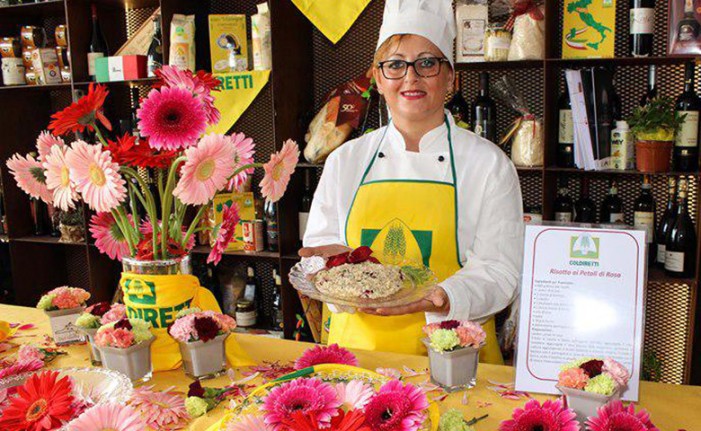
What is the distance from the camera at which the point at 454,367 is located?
1.21 meters

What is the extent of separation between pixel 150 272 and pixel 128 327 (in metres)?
0.12

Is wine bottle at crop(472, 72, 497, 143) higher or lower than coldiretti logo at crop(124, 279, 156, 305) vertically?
higher

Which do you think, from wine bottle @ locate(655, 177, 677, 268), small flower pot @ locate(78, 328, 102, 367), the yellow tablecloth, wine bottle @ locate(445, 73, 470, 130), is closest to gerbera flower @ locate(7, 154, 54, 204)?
small flower pot @ locate(78, 328, 102, 367)

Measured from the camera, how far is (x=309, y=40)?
3.38m

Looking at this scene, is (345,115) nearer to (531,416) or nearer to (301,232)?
(301,232)

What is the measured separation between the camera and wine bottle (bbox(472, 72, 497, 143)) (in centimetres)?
294

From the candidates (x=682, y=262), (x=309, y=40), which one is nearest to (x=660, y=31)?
(x=682, y=262)

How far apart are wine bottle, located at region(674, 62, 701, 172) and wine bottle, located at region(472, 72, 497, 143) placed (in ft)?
2.55

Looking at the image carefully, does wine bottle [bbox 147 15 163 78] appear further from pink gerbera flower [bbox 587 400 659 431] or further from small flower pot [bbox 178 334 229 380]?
pink gerbera flower [bbox 587 400 659 431]

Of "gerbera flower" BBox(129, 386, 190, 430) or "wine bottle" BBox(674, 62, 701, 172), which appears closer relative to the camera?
"gerbera flower" BBox(129, 386, 190, 430)

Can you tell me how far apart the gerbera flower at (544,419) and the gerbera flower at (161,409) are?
580mm

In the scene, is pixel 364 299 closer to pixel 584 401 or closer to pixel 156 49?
pixel 584 401

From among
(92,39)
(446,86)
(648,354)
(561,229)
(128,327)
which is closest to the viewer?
(561,229)

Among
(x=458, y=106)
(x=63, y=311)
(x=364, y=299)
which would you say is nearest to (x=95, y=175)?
(x=63, y=311)
